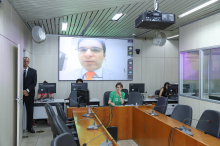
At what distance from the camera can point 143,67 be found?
889cm

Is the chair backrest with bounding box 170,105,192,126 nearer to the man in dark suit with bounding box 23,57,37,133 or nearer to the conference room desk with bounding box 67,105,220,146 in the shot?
the conference room desk with bounding box 67,105,220,146

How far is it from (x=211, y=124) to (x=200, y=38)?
3.38 metres

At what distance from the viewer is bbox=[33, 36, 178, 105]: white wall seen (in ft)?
25.9

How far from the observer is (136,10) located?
513 cm

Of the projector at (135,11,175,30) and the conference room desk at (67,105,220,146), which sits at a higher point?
the projector at (135,11,175,30)

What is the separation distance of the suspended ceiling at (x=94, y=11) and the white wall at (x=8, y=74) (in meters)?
0.48

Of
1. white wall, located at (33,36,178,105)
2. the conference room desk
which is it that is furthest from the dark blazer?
white wall, located at (33,36,178,105)

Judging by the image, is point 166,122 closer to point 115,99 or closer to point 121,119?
point 121,119

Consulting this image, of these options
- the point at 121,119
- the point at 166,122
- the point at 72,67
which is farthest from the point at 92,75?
the point at 166,122

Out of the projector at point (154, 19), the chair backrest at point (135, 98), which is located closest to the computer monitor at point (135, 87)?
the chair backrest at point (135, 98)

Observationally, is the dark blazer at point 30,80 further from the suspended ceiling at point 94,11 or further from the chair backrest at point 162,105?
the chair backrest at point 162,105

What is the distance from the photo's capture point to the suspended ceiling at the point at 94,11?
14.3ft

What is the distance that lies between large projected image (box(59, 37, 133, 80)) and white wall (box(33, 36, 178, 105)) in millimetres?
242

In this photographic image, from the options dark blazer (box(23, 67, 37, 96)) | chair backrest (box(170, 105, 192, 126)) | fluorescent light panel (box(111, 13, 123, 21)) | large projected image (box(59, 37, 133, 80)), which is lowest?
chair backrest (box(170, 105, 192, 126))
